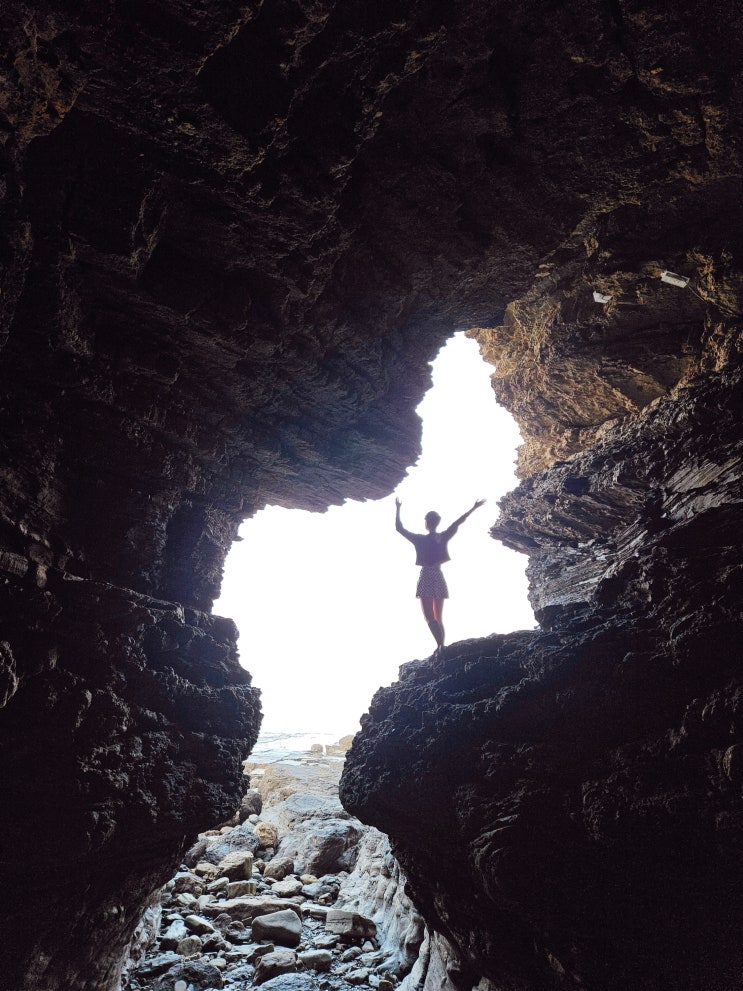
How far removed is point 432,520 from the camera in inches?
324

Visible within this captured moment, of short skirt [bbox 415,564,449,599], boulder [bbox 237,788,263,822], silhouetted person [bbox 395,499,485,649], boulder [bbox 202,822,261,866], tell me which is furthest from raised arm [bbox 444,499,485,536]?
boulder [bbox 237,788,263,822]

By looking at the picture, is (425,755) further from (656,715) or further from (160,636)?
(160,636)

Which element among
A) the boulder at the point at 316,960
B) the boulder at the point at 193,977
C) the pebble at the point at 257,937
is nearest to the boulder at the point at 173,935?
the pebble at the point at 257,937

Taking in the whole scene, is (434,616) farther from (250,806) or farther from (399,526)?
(250,806)

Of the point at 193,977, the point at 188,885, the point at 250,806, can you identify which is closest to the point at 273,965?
the point at 193,977

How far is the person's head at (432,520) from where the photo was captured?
8164mm

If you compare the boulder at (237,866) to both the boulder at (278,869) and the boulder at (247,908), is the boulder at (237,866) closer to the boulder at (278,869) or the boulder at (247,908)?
the boulder at (278,869)

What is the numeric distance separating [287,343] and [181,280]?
4.78ft

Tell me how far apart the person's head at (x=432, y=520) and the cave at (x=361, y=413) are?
2195 millimetres

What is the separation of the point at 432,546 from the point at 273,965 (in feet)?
21.1

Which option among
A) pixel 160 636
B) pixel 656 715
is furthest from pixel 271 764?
pixel 656 715

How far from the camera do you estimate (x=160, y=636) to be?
602cm

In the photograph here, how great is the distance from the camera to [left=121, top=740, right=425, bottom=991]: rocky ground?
6613mm

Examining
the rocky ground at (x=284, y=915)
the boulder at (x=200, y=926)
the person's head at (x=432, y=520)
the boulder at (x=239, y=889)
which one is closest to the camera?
the rocky ground at (x=284, y=915)
